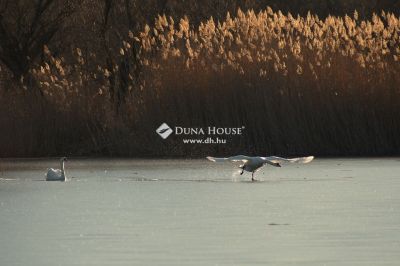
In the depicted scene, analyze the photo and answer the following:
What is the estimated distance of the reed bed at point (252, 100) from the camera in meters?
24.8

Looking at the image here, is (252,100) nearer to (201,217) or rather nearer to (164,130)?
(164,130)

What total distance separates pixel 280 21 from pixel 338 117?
239 cm

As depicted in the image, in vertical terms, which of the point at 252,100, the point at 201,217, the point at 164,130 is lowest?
the point at 201,217

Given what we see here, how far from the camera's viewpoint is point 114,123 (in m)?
25.7

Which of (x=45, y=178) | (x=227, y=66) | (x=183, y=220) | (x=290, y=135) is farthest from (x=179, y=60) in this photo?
(x=183, y=220)

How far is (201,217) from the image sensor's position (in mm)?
13148

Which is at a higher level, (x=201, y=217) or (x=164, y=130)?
(x=164, y=130)

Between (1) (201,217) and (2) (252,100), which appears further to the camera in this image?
(2) (252,100)

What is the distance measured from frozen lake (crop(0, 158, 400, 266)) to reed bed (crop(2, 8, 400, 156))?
11.9ft

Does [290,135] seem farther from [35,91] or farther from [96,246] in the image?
[96,246]

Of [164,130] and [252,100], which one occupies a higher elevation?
[252,100]

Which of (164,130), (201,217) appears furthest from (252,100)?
(201,217)

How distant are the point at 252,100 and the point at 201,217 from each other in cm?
1234

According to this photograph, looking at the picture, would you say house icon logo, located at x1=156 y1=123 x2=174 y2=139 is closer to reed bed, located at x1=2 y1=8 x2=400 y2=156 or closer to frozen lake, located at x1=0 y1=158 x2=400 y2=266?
reed bed, located at x1=2 y1=8 x2=400 y2=156
